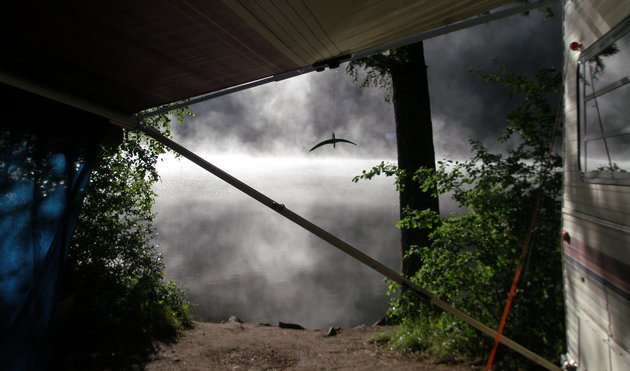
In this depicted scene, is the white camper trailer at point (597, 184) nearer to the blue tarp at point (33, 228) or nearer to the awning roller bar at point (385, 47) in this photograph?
the awning roller bar at point (385, 47)

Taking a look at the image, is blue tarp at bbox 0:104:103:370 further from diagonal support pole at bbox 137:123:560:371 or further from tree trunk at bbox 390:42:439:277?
tree trunk at bbox 390:42:439:277

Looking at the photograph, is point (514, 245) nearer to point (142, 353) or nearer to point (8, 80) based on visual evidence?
point (8, 80)

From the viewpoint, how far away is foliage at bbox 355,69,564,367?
172 inches

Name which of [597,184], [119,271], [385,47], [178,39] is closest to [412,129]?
[597,184]

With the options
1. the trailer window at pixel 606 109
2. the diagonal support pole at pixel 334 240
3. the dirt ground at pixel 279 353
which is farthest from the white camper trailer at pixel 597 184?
the dirt ground at pixel 279 353

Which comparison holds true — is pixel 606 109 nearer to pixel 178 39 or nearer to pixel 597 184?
pixel 597 184

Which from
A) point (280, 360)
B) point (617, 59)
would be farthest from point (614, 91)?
point (280, 360)

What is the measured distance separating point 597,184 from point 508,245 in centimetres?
224

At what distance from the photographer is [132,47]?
188 centimetres

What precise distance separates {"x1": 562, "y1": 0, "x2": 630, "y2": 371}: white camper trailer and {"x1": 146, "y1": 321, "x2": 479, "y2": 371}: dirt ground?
2.27 meters

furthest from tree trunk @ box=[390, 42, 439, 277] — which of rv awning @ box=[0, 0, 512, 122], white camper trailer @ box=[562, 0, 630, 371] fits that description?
rv awning @ box=[0, 0, 512, 122]

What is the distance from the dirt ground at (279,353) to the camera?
5078 millimetres

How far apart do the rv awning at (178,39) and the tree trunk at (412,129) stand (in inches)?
182

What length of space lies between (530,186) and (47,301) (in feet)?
17.4
